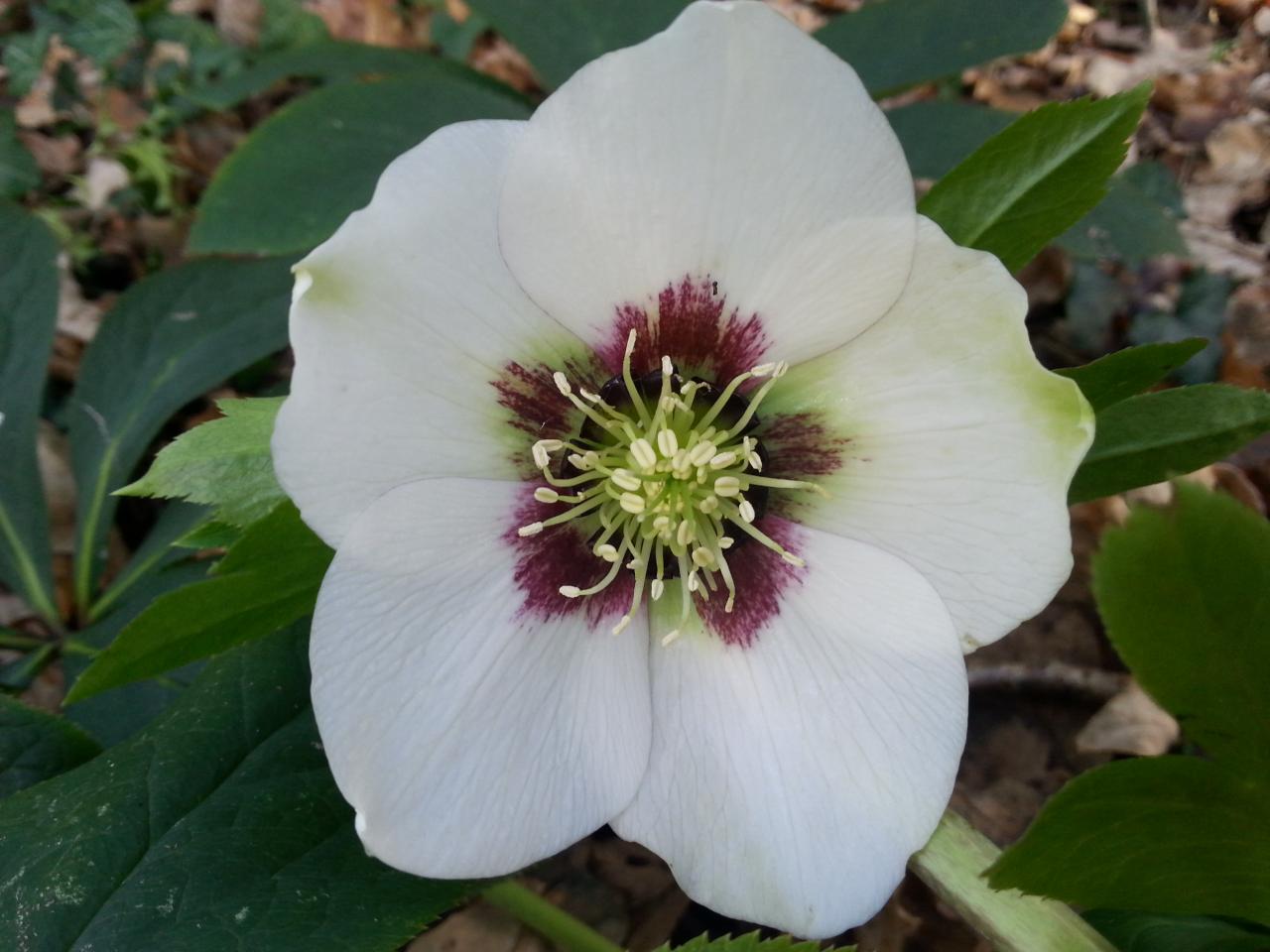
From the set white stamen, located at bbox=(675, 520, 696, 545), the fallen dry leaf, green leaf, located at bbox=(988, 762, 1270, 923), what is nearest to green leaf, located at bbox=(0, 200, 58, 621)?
white stamen, located at bbox=(675, 520, 696, 545)

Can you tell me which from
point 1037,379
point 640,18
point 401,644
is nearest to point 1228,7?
point 640,18

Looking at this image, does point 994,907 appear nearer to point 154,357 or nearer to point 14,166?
point 154,357


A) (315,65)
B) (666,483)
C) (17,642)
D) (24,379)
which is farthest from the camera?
(315,65)

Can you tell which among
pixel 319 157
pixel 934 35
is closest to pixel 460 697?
pixel 319 157

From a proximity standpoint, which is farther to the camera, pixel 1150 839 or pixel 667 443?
pixel 667 443

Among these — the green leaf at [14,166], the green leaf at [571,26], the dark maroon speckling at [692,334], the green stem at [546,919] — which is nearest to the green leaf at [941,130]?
the green leaf at [571,26]

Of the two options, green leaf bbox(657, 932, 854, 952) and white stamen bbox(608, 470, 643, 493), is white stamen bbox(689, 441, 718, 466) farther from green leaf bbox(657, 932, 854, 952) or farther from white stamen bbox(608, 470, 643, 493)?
green leaf bbox(657, 932, 854, 952)

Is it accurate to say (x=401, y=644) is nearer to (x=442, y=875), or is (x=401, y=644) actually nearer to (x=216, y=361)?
(x=442, y=875)
